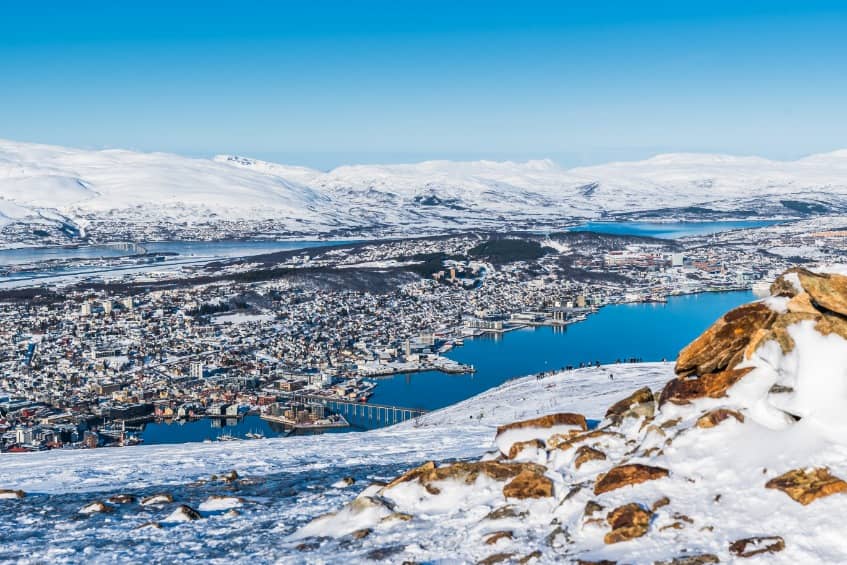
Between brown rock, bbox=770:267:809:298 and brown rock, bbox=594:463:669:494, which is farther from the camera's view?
brown rock, bbox=770:267:809:298

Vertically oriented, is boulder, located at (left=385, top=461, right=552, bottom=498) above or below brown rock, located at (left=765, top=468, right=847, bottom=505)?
below

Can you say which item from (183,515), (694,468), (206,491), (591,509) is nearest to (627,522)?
(591,509)

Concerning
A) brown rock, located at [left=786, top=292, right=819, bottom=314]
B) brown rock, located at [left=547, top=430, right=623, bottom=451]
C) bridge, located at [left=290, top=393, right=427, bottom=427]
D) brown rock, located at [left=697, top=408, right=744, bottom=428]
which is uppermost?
brown rock, located at [left=786, top=292, right=819, bottom=314]

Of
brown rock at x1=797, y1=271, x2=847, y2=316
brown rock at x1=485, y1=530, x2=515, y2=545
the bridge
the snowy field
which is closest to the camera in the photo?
brown rock at x1=485, y1=530, x2=515, y2=545

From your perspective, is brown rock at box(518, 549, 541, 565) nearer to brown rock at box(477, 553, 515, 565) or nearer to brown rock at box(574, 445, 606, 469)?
brown rock at box(477, 553, 515, 565)

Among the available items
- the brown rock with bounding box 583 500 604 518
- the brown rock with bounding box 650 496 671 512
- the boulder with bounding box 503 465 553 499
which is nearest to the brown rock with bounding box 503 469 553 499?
the boulder with bounding box 503 465 553 499

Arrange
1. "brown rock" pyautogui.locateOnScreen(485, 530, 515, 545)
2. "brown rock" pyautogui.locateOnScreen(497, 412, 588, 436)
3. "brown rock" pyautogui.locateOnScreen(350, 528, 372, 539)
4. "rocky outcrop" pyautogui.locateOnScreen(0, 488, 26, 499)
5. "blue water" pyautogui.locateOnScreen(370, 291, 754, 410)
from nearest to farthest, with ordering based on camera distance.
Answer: "brown rock" pyautogui.locateOnScreen(485, 530, 515, 545) < "brown rock" pyautogui.locateOnScreen(350, 528, 372, 539) < "brown rock" pyautogui.locateOnScreen(497, 412, 588, 436) < "rocky outcrop" pyautogui.locateOnScreen(0, 488, 26, 499) < "blue water" pyautogui.locateOnScreen(370, 291, 754, 410)
